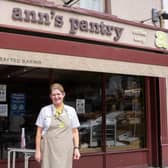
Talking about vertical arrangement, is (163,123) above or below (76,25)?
below

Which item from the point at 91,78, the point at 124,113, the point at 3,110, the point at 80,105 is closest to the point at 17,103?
the point at 3,110

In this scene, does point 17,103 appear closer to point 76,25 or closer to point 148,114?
point 76,25

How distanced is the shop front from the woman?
1.11 metres

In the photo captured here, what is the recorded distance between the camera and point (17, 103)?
8.45 metres

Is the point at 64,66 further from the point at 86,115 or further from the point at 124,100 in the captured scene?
the point at 124,100

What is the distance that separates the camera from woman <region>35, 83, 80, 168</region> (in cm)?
571

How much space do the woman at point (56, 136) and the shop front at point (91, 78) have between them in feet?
3.65

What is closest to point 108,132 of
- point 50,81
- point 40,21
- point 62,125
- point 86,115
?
point 86,115

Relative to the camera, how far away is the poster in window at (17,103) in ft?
27.6

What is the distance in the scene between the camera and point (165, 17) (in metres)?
10.4

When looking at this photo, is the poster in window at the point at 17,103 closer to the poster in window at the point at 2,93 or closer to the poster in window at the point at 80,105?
the poster in window at the point at 2,93

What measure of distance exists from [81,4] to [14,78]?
2454 millimetres

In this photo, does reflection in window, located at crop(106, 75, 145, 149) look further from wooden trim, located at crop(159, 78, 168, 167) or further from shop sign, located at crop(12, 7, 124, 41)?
shop sign, located at crop(12, 7, 124, 41)

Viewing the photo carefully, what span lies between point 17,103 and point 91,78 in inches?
71.6
